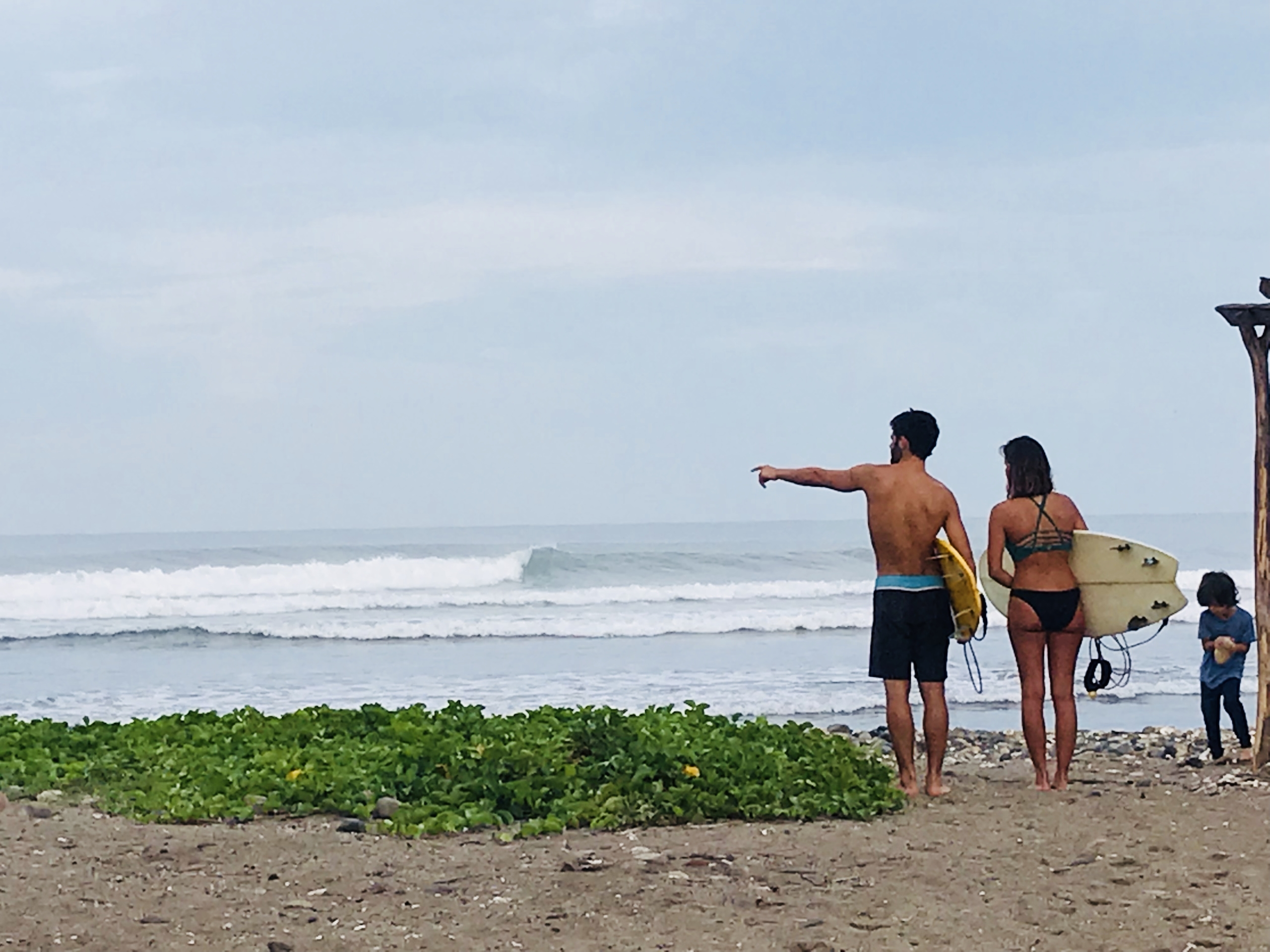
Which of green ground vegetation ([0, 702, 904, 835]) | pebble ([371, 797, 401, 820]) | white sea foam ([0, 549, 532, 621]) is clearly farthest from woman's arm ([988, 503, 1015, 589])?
white sea foam ([0, 549, 532, 621])

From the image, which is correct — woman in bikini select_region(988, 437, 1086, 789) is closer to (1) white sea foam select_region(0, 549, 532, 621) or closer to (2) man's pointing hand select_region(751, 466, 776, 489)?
(2) man's pointing hand select_region(751, 466, 776, 489)

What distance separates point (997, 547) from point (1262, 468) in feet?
5.37

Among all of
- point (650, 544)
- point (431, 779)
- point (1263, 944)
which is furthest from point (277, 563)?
point (1263, 944)

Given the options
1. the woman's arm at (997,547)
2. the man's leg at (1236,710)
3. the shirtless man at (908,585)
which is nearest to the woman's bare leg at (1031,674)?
the woman's arm at (997,547)

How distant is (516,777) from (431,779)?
1.40 feet

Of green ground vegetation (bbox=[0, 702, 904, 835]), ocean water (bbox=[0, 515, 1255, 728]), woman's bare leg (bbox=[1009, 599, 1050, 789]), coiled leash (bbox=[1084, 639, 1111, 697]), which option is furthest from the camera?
ocean water (bbox=[0, 515, 1255, 728])

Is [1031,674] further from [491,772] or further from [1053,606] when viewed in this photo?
[491,772]

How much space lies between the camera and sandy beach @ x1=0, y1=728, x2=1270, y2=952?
505cm

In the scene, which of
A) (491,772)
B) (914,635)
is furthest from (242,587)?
(914,635)

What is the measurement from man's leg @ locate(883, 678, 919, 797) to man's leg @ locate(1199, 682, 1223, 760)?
278 centimetres

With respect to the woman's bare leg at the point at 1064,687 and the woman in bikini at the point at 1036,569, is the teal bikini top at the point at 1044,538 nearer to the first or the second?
the woman in bikini at the point at 1036,569

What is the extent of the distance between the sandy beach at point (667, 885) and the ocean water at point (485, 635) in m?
7.19

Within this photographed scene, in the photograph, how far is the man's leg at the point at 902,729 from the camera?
25.2 feet

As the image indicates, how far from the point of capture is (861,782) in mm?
7438
